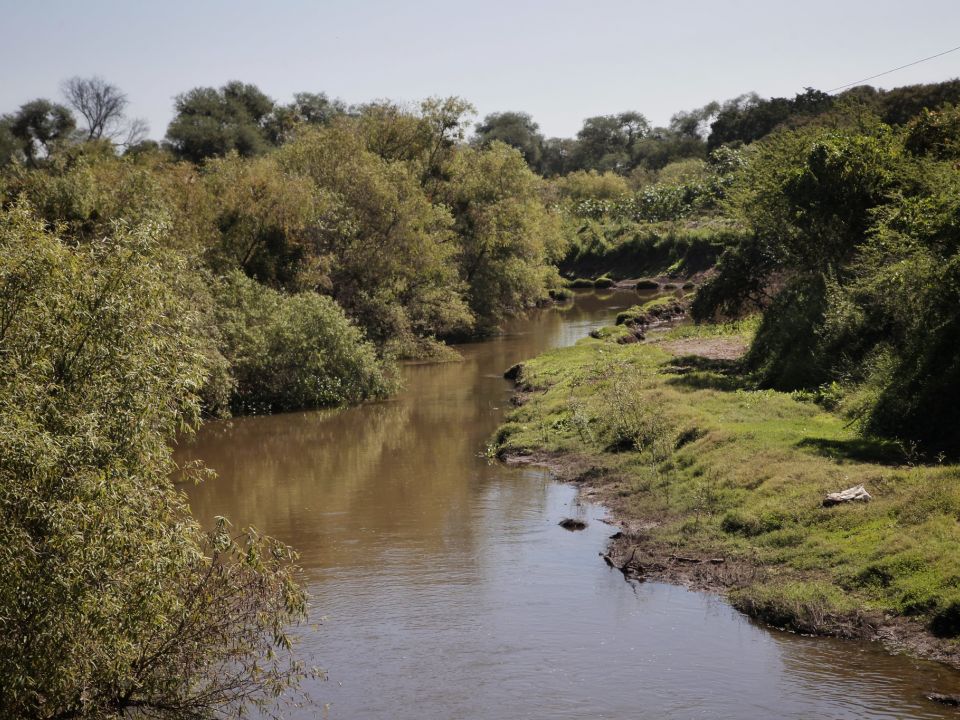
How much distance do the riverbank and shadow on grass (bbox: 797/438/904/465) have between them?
4 cm

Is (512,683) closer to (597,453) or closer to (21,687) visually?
(21,687)

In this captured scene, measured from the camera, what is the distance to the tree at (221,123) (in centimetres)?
8612

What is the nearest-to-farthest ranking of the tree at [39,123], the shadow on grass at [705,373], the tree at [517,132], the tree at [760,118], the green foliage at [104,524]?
1. the green foliage at [104,524]
2. the shadow on grass at [705,373]
3. the tree at [39,123]
4. the tree at [760,118]
5. the tree at [517,132]

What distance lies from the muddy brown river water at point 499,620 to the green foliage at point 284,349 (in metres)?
6.18

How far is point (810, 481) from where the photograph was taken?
61.5 ft

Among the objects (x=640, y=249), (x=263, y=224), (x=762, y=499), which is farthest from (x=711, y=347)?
(x=640, y=249)

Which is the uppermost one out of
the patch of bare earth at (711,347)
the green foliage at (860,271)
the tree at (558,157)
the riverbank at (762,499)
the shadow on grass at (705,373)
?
the tree at (558,157)

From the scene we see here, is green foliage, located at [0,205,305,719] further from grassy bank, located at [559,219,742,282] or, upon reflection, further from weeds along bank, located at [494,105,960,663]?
grassy bank, located at [559,219,742,282]

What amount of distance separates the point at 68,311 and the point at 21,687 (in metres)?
4.01

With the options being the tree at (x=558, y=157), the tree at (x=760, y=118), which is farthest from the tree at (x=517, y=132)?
the tree at (x=760, y=118)

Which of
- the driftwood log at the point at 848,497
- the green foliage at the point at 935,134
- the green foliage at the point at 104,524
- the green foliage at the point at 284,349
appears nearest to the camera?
the green foliage at the point at 104,524

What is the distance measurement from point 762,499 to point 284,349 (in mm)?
19508

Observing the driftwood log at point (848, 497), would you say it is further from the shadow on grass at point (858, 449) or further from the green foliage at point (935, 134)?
the green foliage at point (935, 134)

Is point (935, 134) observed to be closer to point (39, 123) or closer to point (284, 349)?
point (284, 349)
